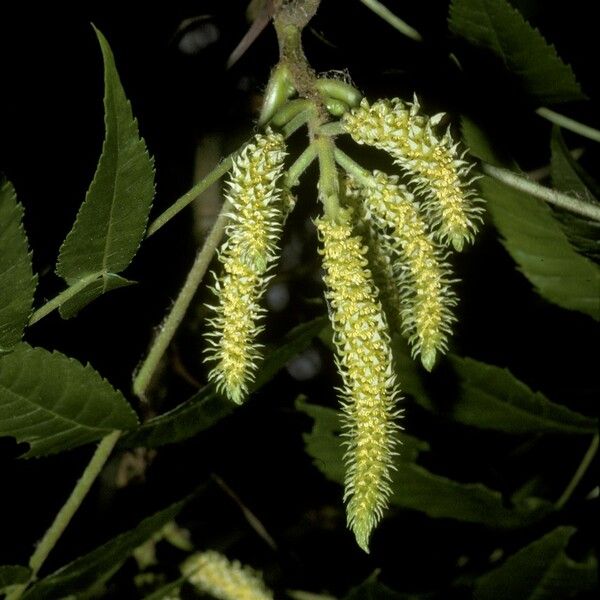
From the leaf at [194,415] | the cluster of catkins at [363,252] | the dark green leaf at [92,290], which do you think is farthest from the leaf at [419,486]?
the dark green leaf at [92,290]

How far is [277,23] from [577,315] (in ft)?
5.32

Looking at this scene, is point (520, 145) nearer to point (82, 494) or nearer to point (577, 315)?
point (577, 315)

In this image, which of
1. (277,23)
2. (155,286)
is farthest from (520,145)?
(277,23)

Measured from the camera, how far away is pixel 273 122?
0.95 meters

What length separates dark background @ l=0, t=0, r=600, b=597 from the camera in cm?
162

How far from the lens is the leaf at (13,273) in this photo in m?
0.82

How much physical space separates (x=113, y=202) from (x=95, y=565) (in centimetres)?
71

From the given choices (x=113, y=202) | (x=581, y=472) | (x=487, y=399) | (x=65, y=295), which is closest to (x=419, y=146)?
(x=113, y=202)

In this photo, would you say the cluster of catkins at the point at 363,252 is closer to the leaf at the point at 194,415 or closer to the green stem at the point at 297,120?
the green stem at the point at 297,120

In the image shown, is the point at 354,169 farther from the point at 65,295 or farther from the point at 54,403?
the point at 54,403

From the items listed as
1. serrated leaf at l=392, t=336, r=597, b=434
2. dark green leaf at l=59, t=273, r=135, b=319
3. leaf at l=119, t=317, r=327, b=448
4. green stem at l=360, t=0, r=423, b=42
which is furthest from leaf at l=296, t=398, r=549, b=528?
→ green stem at l=360, t=0, r=423, b=42

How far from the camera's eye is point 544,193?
1035 mm

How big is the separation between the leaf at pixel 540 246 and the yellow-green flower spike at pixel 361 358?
0.52 meters

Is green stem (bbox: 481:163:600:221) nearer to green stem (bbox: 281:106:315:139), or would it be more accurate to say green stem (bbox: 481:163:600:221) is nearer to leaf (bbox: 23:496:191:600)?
green stem (bbox: 281:106:315:139)
